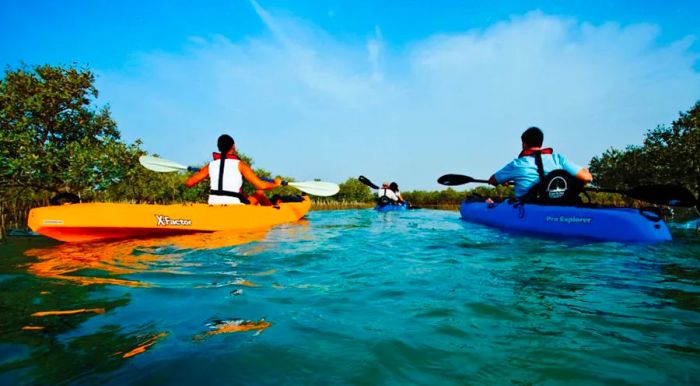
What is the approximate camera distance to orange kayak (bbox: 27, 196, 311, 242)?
17.7ft

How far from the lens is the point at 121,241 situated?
5809 millimetres

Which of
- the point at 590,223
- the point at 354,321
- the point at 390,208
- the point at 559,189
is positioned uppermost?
the point at 559,189

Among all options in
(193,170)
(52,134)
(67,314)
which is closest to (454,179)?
(193,170)

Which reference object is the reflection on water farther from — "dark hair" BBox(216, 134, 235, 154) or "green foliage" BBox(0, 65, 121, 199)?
"green foliage" BBox(0, 65, 121, 199)

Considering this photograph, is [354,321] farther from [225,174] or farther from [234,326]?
[225,174]

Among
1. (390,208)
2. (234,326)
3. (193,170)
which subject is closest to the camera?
(234,326)

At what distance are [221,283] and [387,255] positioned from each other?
7.16 feet

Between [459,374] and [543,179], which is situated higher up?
[543,179]

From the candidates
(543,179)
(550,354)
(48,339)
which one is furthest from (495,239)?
(48,339)

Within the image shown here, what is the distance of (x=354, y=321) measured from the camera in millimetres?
2090

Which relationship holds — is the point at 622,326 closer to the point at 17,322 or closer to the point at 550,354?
the point at 550,354

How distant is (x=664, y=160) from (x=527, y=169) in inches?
905

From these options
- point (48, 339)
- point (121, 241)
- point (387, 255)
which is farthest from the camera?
point (121, 241)

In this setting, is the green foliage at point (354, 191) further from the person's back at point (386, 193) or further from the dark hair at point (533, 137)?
the dark hair at point (533, 137)
